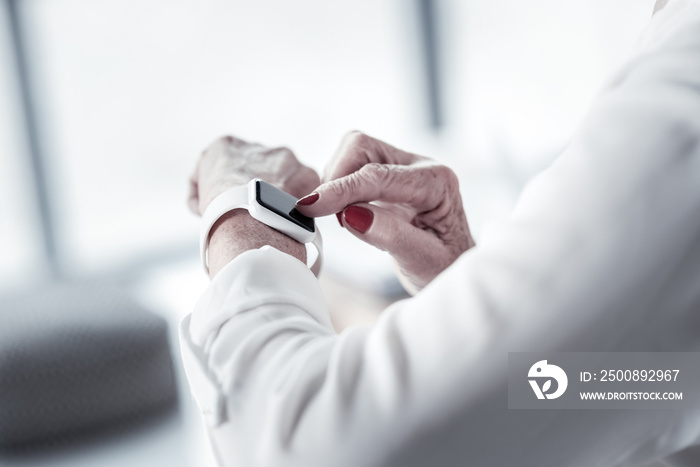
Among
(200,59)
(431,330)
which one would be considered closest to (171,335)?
(431,330)

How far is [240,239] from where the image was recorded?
0.74 metres

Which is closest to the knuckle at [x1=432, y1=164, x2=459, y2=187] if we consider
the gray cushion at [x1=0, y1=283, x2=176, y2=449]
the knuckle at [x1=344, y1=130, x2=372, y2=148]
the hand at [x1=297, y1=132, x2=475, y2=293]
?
the hand at [x1=297, y1=132, x2=475, y2=293]

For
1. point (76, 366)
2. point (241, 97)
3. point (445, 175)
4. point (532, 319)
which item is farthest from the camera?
point (241, 97)

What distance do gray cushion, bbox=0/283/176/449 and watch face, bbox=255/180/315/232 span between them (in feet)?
2.97

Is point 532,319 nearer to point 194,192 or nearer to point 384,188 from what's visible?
point 384,188

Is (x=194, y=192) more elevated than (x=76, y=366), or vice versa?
(x=194, y=192)

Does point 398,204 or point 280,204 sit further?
point 398,204

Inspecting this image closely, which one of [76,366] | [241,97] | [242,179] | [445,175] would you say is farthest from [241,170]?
[241,97]

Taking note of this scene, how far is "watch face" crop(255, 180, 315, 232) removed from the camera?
78cm

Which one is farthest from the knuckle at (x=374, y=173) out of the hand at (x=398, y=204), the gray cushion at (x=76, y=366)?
the gray cushion at (x=76, y=366)

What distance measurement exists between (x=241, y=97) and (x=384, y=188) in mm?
2594

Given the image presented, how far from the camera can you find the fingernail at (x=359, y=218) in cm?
85

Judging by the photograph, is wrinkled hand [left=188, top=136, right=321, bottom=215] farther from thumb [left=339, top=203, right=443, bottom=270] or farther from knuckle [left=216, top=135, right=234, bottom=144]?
thumb [left=339, top=203, right=443, bottom=270]

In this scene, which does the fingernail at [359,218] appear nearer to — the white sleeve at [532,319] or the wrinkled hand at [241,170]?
the wrinkled hand at [241,170]
